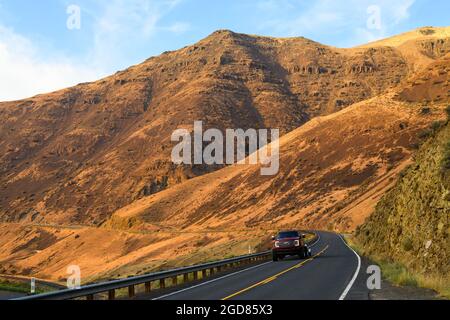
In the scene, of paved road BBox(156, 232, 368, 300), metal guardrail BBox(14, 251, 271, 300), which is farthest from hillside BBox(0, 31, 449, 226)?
paved road BBox(156, 232, 368, 300)

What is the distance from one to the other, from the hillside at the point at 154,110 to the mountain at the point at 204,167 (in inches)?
19.3

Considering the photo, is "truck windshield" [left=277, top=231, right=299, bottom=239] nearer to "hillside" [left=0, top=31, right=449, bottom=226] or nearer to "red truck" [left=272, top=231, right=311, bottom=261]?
"red truck" [left=272, top=231, right=311, bottom=261]

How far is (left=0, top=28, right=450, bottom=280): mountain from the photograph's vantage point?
82000 mm

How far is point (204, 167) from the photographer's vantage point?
4756 inches

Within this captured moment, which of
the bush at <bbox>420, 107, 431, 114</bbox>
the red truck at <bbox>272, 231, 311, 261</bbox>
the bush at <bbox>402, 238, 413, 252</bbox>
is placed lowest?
the red truck at <bbox>272, 231, 311, 261</bbox>

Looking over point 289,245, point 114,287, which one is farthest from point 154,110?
point 114,287

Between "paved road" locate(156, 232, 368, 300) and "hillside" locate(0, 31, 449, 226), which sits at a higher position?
"hillside" locate(0, 31, 449, 226)

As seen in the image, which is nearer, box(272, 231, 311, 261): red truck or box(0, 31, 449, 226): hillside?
box(272, 231, 311, 261): red truck

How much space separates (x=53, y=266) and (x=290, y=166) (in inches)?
1802

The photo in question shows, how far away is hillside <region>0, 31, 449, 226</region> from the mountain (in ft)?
1.61

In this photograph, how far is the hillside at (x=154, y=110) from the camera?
12125cm

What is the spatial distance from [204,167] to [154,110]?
36124 millimetres

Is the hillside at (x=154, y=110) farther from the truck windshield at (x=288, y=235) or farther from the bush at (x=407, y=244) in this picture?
the bush at (x=407, y=244)
